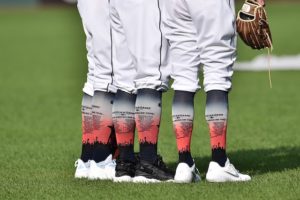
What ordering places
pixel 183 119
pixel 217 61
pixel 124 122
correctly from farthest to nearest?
pixel 124 122, pixel 183 119, pixel 217 61

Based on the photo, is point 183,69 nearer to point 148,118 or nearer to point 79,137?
point 148,118

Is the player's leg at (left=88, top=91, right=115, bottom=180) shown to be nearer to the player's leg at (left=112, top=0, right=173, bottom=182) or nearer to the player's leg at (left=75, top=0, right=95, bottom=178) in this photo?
the player's leg at (left=75, top=0, right=95, bottom=178)

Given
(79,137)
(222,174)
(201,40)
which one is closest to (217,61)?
(201,40)

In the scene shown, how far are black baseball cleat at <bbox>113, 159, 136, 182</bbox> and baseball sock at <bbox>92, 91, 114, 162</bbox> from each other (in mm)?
259

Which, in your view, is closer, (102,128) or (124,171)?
(124,171)

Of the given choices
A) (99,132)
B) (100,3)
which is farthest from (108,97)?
(100,3)

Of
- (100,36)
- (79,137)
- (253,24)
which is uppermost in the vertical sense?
(253,24)

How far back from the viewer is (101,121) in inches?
276

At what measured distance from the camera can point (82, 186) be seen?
6.58m

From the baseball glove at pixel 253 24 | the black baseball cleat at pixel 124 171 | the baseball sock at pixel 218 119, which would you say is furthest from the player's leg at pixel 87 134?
the baseball glove at pixel 253 24

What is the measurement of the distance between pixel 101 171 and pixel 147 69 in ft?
2.86

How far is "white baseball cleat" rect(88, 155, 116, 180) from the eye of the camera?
6.88 m

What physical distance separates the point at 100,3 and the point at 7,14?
37.2 metres

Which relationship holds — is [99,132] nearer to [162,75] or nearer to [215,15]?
[162,75]
